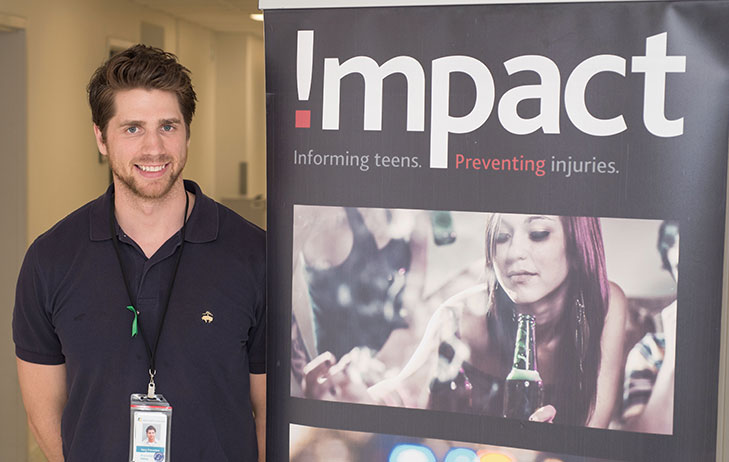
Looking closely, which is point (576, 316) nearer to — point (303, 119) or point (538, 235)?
point (538, 235)

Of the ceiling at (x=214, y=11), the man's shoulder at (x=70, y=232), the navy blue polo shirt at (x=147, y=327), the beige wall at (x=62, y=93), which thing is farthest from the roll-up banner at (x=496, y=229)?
the ceiling at (x=214, y=11)

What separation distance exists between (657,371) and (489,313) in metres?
0.33

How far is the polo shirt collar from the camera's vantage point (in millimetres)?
1914

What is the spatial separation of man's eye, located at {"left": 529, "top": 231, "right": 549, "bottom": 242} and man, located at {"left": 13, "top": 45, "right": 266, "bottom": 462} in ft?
2.21

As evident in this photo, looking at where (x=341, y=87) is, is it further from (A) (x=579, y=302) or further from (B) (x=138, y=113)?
(A) (x=579, y=302)

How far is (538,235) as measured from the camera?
5.14ft

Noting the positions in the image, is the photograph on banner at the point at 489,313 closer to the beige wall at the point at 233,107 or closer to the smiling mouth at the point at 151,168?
the smiling mouth at the point at 151,168

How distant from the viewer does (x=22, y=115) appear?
4445 mm

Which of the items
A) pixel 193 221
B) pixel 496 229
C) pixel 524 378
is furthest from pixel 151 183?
pixel 524 378

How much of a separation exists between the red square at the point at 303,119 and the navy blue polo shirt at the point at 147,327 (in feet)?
1.26

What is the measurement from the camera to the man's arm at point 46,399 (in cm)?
198

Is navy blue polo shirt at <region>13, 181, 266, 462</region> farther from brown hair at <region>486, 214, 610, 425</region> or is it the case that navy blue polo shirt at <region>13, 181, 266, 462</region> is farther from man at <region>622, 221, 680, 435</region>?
man at <region>622, 221, 680, 435</region>

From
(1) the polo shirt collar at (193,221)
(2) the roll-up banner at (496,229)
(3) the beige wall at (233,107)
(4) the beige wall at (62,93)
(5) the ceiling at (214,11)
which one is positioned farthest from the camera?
(3) the beige wall at (233,107)

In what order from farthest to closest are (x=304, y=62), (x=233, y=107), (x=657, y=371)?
1. (x=233, y=107)
2. (x=304, y=62)
3. (x=657, y=371)
